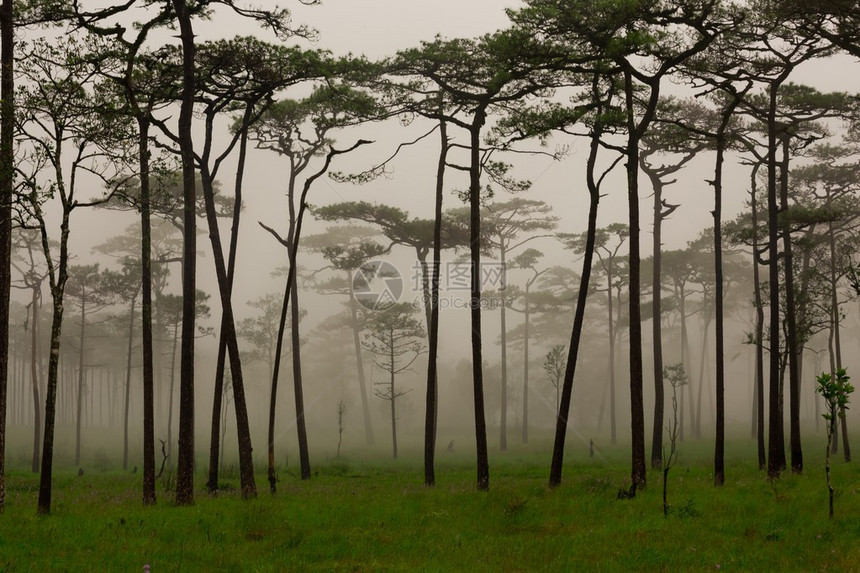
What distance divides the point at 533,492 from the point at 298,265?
3936cm

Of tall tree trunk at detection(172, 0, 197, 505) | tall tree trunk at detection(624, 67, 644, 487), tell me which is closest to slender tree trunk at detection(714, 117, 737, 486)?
tall tree trunk at detection(624, 67, 644, 487)

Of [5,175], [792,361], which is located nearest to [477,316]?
[792,361]

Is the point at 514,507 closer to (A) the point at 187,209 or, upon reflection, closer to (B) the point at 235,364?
(B) the point at 235,364

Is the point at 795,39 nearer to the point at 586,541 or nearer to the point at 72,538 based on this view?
the point at 586,541

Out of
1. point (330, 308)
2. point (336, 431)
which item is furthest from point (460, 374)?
point (330, 308)

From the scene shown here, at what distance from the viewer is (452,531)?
1123 centimetres

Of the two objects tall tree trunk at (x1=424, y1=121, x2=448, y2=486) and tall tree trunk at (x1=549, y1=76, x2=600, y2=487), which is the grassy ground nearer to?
tall tree trunk at (x1=549, y1=76, x2=600, y2=487)

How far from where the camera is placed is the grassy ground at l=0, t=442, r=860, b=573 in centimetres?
888

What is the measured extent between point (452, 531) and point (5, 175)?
1032cm

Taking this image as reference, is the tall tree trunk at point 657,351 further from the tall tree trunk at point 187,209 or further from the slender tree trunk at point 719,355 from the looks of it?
the tall tree trunk at point 187,209

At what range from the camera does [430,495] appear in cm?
1511

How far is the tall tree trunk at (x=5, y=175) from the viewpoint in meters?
11.9

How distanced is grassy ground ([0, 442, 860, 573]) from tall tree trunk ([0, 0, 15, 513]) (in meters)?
2.51

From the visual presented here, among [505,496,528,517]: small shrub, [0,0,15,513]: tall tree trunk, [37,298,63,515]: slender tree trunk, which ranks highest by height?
[0,0,15,513]: tall tree trunk
